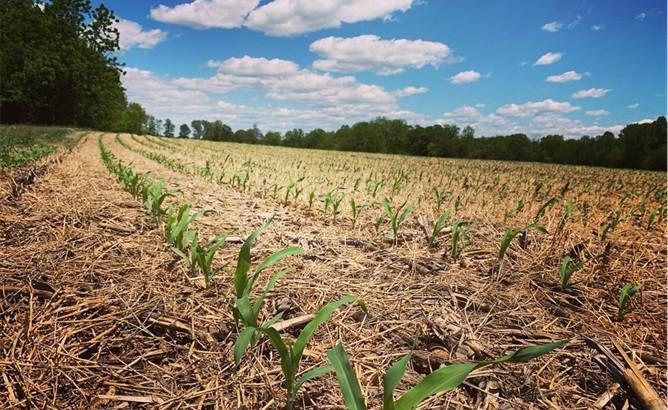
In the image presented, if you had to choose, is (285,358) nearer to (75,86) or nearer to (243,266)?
(243,266)

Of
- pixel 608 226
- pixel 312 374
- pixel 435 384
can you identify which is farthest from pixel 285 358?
pixel 608 226

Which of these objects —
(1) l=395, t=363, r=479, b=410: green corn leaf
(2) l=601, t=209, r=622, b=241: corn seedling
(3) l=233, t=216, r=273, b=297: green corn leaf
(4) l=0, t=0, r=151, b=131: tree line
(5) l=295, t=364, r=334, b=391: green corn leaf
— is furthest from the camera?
(4) l=0, t=0, r=151, b=131: tree line

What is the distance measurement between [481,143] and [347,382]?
2389 inches

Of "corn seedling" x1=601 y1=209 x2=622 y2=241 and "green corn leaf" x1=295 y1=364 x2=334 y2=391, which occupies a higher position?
"corn seedling" x1=601 y1=209 x2=622 y2=241

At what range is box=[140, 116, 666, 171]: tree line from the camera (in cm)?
3900

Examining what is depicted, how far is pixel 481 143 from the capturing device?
55.6 metres

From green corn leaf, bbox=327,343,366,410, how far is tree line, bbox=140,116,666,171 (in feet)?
150

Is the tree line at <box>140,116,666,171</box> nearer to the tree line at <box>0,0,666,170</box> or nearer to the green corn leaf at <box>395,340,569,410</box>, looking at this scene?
the tree line at <box>0,0,666,170</box>

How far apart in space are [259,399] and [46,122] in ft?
141

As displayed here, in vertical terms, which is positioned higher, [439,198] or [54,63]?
[54,63]

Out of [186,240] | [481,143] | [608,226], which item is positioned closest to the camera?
[186,240]

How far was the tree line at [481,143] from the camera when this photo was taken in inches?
1535

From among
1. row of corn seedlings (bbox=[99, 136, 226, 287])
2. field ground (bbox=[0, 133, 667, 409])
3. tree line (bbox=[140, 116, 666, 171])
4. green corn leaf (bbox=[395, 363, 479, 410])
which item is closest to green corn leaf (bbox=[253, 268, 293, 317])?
field ground (bbox=[0, 133, 667, 409])

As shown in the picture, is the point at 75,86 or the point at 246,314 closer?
the point at 246,314
